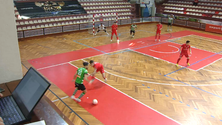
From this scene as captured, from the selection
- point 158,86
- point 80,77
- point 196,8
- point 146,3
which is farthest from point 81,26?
point 196,8

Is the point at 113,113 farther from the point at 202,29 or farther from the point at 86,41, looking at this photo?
the point at 202,29

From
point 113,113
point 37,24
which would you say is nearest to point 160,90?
point 113,113

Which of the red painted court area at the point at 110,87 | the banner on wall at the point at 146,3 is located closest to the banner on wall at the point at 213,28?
the red painted court area at the point at 110,87

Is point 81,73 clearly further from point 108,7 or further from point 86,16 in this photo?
point 108,7

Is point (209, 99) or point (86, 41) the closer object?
point (209, 99)

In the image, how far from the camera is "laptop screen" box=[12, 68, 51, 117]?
→ 6.19ft

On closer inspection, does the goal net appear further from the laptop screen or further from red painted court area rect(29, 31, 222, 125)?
the laptop screen

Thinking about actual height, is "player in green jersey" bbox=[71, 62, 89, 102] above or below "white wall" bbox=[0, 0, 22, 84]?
below

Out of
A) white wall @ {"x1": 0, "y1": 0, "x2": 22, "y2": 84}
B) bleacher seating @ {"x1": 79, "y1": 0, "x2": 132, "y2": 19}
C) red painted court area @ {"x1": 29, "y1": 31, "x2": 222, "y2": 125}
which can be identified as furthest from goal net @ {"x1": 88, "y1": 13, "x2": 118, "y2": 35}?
white wall @ {"x1": 0, "y1": 0, "x2": 22, "y2": 84}

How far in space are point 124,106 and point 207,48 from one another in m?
9.21

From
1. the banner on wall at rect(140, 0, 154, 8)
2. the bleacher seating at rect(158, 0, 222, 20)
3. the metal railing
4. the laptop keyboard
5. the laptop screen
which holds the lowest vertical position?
the laptop keyboard

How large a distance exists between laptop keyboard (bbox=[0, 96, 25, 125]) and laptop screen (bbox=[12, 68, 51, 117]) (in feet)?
0.15

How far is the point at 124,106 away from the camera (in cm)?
571

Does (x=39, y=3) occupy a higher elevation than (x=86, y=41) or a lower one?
higher
